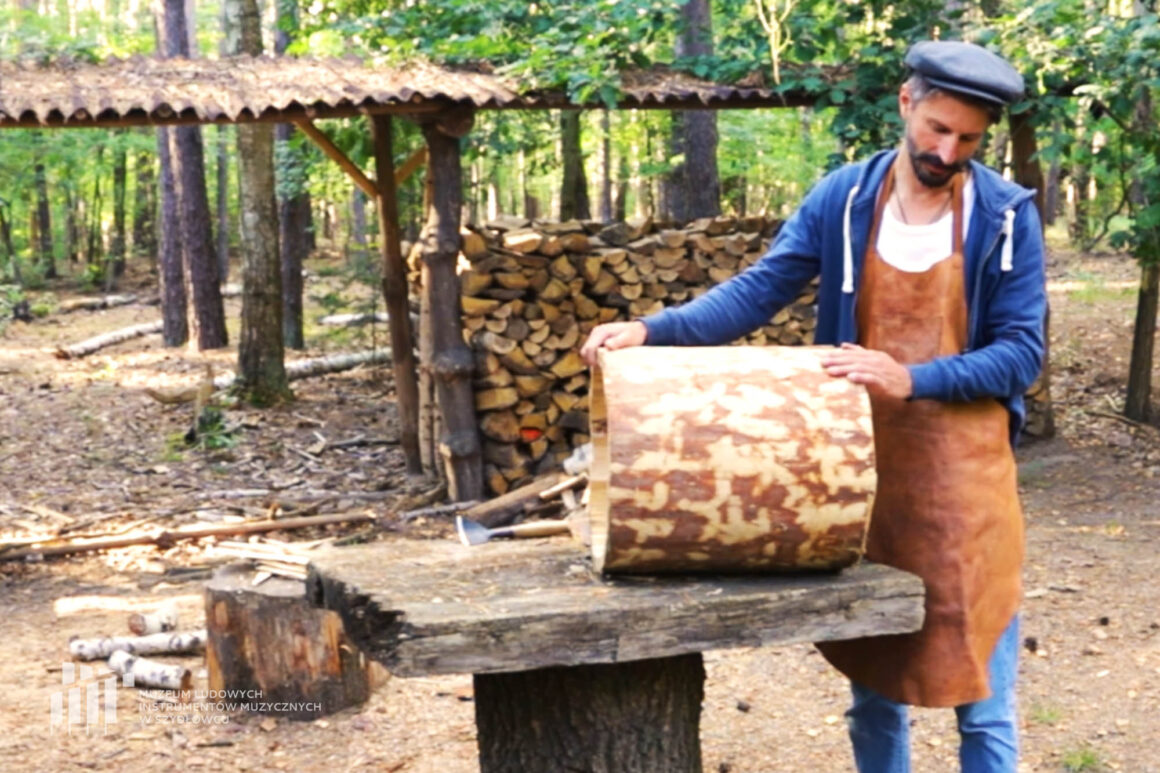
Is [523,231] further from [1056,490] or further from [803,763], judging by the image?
[803,763]

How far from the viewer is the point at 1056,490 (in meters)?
8.52

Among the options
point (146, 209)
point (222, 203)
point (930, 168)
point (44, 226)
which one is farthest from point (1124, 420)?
point (146, 209)

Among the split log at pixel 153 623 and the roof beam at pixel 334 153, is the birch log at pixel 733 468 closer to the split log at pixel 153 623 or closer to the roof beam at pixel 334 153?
the split log at pixel 153 623

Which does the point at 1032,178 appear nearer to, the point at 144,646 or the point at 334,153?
the point at 334,153

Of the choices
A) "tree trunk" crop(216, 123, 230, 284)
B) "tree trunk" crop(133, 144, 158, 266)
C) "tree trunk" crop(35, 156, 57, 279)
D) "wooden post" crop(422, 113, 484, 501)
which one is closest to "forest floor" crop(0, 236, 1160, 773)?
"wooden post" crop(422, 113, 484, 501)

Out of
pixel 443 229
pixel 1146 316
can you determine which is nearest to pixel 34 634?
pixel 443 229

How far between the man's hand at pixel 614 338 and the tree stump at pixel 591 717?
0.66m

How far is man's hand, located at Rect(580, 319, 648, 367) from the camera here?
2912mm

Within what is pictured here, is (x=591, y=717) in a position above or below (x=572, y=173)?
below

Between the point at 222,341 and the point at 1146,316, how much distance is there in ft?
31.6

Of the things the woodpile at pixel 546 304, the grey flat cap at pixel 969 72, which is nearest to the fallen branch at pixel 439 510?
the woodpile at pixel 546 304

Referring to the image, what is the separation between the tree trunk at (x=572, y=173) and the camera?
1267 cm

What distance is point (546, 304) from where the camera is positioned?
29.6 ft

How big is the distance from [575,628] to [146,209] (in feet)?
85.6
